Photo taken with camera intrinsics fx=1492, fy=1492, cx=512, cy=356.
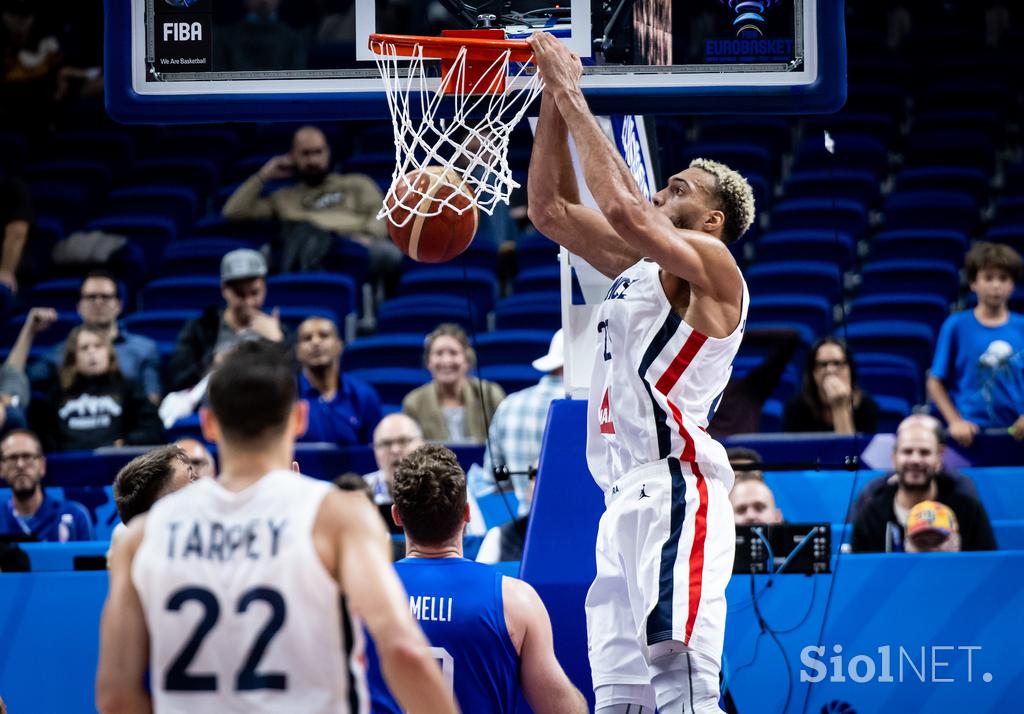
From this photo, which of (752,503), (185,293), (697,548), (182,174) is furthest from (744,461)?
(182,174)

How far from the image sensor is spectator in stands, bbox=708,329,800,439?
8312 millimetres

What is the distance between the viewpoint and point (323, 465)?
26.6 ft

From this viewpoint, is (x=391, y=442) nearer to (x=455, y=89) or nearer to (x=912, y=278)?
(x=455, y=89)

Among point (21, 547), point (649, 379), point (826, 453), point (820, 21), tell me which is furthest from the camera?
point (826, 453)

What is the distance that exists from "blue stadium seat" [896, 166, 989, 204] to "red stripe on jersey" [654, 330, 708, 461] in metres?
7.72

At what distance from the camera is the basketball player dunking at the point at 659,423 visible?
420cm

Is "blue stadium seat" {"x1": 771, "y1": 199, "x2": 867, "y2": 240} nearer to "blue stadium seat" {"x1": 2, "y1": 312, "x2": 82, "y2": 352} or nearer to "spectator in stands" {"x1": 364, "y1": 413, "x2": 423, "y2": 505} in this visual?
"spectator in stands" {"x1": 364, "y1": 413, "x2": 423, "y2": 505}

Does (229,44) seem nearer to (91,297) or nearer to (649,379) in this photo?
(649,379)

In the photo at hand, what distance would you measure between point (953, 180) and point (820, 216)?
3.60ft

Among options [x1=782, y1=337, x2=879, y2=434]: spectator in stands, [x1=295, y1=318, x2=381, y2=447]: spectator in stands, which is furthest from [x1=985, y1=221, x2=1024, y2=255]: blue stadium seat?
[x1=295, y1=318, x2=381, y2=447]: spectator in stands

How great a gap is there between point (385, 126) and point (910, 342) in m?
5.30

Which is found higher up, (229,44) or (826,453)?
(229,44)

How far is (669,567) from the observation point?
423 centimetres

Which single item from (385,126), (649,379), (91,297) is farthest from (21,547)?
(385,126)
